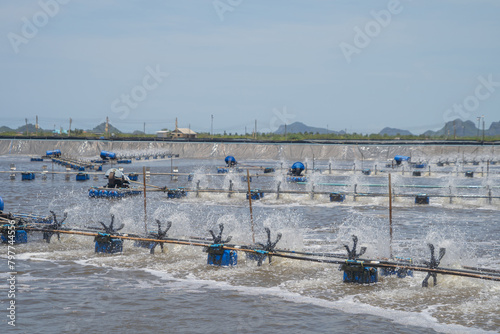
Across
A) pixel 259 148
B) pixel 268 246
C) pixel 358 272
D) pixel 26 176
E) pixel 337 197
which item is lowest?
pixel 358 272

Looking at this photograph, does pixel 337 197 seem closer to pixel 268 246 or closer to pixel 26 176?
pixel 268 246

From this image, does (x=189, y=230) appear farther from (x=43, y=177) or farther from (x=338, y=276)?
(x=43, y=177)

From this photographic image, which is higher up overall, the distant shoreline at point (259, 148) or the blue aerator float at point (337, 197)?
the distant shoreline at point (259, 148)

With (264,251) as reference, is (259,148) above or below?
above

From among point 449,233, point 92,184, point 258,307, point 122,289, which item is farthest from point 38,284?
point 92,184

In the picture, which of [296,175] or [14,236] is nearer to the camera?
[14,236]

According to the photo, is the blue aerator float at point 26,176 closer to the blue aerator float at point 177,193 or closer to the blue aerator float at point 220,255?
the blue aerator float at point 177,193

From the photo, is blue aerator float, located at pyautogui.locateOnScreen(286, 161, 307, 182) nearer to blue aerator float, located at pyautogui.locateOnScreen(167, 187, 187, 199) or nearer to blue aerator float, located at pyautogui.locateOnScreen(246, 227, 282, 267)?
blue aerator float, located at pyautogui.locateOnScreen(167, 187, 187, 199)

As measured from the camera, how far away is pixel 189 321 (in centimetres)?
1241

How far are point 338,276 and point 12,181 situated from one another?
3664 cm

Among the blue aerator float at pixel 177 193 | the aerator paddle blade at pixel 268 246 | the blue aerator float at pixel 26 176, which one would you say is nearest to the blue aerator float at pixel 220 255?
the aerator paddle blade at pixel 268 246

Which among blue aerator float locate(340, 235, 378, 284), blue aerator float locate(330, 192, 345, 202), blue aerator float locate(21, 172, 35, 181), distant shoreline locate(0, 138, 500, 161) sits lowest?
blue aerator float locate(340, 235, 378, 284)

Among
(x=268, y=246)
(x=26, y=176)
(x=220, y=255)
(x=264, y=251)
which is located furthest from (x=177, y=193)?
(x=264, y=251)

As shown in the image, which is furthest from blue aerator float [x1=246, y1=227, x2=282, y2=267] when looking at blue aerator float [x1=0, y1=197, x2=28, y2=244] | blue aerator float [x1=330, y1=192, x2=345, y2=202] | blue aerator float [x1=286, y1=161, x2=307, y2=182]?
blue aerator float [x1=286, y1=161, x2=307, y2=182]
